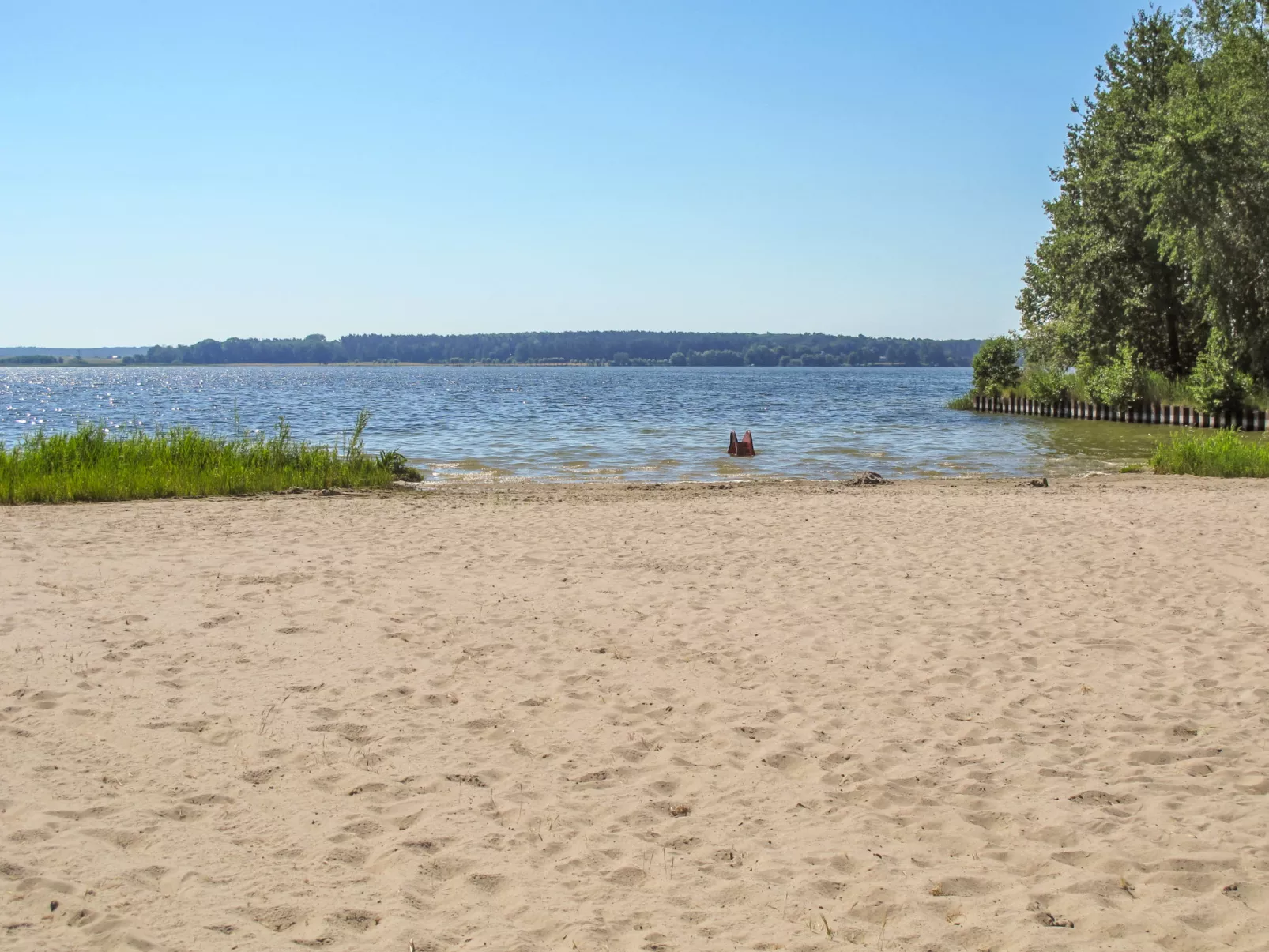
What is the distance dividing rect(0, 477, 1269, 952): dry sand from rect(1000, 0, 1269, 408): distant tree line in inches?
889

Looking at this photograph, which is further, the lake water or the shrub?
the shrub

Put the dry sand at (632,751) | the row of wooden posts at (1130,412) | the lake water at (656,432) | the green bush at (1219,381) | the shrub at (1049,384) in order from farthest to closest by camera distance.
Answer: the shrub at (1049,384)
the row of wooden posts at (1130,412)
the green bush at (1219,381)
the lake water at (656,432)
the dry sand at (632,751)

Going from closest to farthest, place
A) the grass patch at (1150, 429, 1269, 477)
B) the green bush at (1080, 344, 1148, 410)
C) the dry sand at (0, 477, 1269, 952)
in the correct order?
the dry sand at (0, 477, 1269, 952) < the grass patch at (1150, 429, 1269, 477) < the green bush at (1080, 344, 1148, 410)

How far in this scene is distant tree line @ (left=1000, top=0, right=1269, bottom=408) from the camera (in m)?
29.3

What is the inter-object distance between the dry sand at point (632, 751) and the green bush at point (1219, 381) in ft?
86.1

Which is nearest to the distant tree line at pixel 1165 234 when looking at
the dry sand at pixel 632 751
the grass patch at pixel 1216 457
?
the grass patch at pixel 1216 457

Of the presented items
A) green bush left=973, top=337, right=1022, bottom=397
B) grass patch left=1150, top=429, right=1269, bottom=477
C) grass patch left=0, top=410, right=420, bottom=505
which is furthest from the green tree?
grass patch left=0, top=410, right=420, bottom=505

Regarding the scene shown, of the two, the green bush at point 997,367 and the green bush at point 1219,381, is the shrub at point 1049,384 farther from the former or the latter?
the green bush at point 1219,381

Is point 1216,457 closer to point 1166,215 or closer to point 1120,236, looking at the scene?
point 1166,215

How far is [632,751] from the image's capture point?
5992 mm

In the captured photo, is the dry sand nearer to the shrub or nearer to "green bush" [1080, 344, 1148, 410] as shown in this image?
"green bush" [1080, 344, 1148, 410]

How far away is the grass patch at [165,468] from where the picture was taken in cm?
1659

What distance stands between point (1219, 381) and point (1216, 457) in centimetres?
1625

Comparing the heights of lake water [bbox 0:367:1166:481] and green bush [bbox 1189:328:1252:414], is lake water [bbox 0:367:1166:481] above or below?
below
